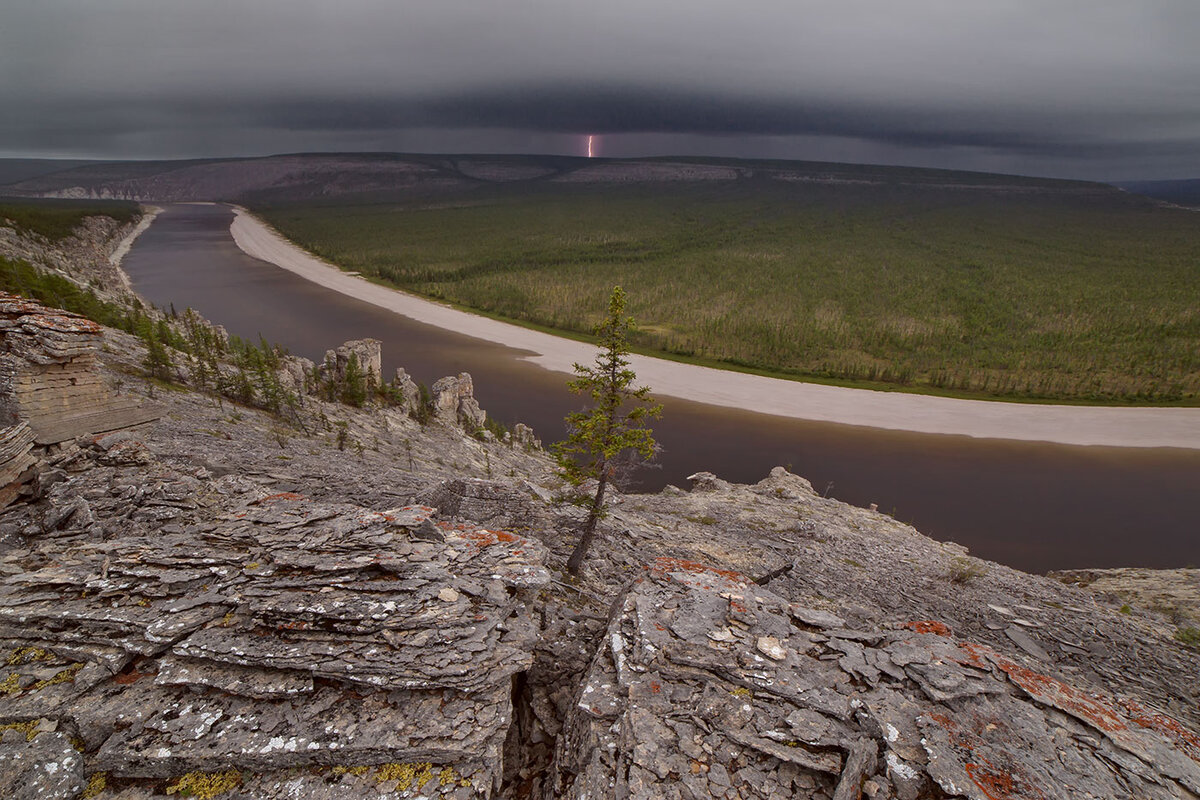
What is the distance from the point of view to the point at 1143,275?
121m

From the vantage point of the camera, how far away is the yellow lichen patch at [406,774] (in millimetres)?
8023

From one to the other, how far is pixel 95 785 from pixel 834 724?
1175 cm

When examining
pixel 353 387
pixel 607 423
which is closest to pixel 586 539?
pixel 607 423

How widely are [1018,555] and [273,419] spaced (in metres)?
47.2

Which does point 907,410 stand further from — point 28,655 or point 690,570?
point 28,655

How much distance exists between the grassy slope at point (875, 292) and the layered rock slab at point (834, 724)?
61.3m

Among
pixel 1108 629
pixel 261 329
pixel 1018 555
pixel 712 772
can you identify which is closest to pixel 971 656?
pixel 712 772

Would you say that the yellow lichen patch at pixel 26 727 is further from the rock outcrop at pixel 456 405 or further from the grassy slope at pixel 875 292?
the grassy slope at pixel 875 292

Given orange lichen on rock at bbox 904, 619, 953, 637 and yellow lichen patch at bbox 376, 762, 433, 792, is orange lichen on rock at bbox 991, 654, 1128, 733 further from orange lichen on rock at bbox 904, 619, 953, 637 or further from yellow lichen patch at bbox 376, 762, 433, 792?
yellow lichen patch at bbox 376, 762, 433, 792

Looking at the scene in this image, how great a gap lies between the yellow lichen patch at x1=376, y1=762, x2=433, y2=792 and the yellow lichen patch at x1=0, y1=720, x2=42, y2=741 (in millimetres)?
5264

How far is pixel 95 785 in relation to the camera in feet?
25.1

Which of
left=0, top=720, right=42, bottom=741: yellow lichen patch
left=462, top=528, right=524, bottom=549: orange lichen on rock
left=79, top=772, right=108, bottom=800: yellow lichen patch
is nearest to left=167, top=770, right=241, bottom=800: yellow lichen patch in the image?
left=79, top=772, right=108, bottom=800: yellow lichen patch

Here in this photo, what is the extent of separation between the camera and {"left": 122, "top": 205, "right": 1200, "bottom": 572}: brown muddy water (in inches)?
1380

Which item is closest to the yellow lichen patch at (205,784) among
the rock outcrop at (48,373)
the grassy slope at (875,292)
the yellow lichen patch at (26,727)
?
the yellow lichen patch at (26,727)
